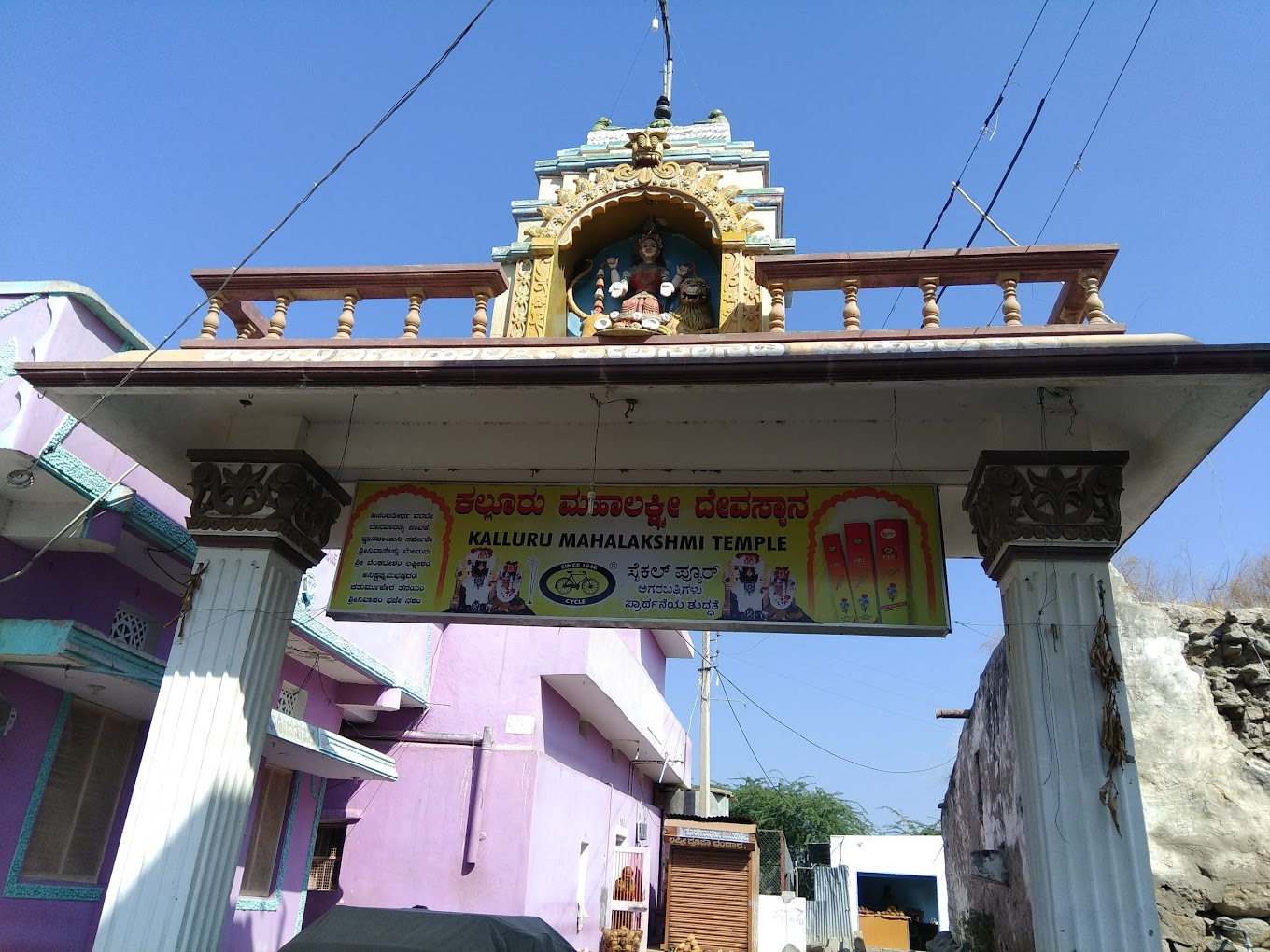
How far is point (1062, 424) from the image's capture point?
515 cm

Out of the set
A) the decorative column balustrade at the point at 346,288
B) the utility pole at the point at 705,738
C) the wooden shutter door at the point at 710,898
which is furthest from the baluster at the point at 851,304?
the utility pole at the point at 705,738

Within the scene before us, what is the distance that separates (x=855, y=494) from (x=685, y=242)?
8.94ft

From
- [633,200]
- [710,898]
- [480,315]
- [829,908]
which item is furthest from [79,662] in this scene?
[829,908]

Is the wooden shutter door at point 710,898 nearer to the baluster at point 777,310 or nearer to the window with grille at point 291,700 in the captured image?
the window with grille at point 291,700

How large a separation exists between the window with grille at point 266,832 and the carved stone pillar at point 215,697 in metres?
4.84

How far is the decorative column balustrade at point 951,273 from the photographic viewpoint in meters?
5.18

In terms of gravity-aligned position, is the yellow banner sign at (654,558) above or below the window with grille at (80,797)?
above

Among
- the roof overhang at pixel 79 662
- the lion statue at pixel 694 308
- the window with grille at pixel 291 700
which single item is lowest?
the roof overhang at pixel 79 662

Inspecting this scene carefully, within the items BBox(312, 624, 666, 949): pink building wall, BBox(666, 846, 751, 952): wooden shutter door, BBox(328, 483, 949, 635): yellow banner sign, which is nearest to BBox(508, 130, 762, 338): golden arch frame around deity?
BBox(328, 483, 949, 635): yellow banner sign

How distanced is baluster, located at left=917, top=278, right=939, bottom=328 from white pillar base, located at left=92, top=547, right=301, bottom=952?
431cm

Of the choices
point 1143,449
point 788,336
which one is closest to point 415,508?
point 788,336

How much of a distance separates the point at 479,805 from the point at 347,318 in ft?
29.3

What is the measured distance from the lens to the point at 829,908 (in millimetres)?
27016

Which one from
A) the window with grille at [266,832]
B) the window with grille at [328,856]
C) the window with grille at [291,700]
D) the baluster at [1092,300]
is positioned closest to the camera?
the baluster at [1092,300]
